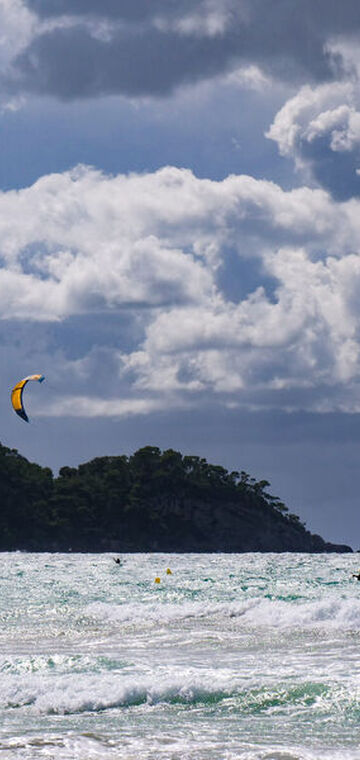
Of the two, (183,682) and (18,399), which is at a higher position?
(18,399)

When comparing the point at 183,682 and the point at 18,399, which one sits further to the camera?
the point at 18,399

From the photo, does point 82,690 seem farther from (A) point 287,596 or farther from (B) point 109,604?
(A) point 287,596

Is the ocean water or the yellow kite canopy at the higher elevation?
the yellow kite canopy

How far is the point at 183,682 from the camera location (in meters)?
20.6

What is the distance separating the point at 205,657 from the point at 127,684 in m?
4.66

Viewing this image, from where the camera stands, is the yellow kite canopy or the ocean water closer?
the ocean water

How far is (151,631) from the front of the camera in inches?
1239

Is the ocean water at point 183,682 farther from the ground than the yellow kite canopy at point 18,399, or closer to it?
closer to it

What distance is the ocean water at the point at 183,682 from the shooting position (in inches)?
611

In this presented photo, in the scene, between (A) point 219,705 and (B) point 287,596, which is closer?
(A) point 219,705

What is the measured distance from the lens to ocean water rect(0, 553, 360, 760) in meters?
15.5

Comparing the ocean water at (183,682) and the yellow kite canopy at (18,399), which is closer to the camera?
the ocean water at (183,682)

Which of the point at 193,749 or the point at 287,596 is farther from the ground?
the point at 287,596

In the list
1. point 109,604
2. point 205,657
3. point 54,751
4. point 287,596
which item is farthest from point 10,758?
point 287,596
